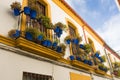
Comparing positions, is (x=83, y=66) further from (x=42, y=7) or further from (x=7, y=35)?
(x=7, y=35)

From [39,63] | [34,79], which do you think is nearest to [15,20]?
[39,63]

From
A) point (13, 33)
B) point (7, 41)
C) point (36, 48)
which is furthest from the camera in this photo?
point (36, 48)

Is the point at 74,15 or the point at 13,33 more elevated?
the point at 74,15

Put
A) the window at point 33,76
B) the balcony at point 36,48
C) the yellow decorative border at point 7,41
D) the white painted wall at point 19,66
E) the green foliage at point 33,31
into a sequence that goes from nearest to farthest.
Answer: the white painted wall at point 19,66, the yellow decorative border at point 7,41, the balcony at point 36,48, the window at point 33,76, the green foliage at point 33,31

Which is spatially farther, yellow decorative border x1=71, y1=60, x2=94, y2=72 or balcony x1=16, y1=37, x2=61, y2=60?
yellow decorative border x1=71, y1=60, x2=94, y2=72

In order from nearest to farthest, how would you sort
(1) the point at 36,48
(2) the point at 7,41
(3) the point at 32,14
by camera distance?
(2) the point at 7,41 → (1) the point at 36,48 → (3) the point at 32,14

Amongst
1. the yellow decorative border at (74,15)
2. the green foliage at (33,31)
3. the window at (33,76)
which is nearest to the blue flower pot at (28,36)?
the green foliage at (33,31)

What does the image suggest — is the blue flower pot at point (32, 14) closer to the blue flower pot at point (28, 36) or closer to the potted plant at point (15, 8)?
the potted plant at point (15, 8)

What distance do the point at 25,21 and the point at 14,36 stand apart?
1.05m

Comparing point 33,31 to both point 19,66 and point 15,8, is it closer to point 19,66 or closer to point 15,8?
point 15,8

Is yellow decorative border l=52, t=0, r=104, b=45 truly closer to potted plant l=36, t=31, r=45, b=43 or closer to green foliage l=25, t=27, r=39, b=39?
potted plant l=36, t=31, r=45, b=43

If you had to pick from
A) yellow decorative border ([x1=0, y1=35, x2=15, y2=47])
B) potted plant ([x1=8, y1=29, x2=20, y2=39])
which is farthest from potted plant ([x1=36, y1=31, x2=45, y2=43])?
yellow decorative border ([x1=0, y1=35, x2=15, y2=47])

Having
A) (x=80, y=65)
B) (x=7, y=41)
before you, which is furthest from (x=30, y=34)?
(x=80, y=65)

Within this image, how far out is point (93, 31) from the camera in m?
13.2
